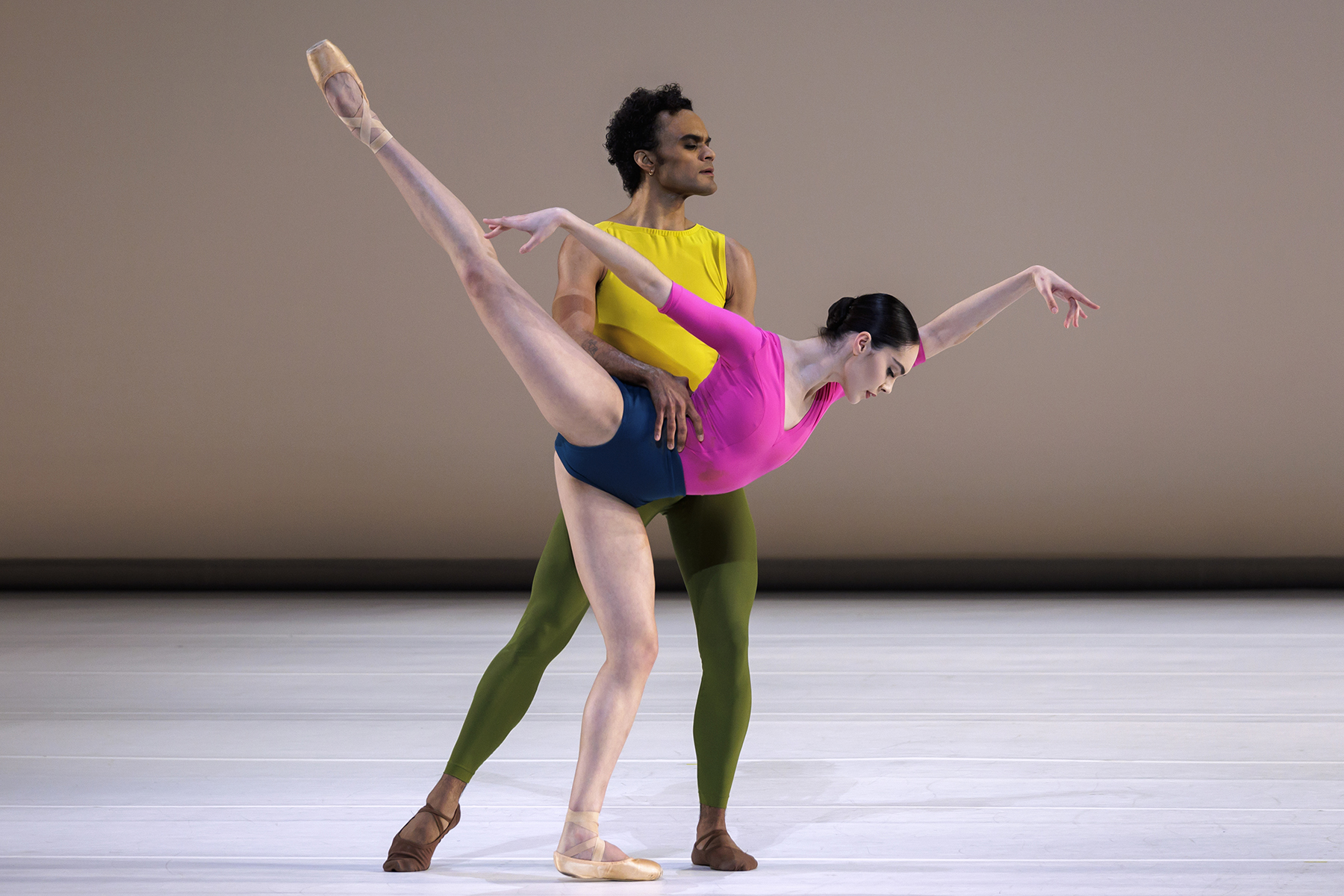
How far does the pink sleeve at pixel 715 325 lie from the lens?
5.97ft

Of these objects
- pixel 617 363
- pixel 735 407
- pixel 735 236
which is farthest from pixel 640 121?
pixel 735 236

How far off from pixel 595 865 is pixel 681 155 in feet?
3.79

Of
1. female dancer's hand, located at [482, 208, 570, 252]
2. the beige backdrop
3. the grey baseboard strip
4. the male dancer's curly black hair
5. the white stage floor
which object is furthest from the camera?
the grey baseboard strip

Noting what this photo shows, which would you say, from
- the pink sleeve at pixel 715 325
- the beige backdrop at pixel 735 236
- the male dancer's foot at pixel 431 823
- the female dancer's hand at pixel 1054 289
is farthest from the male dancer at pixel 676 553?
the beige backdrop at pixel 735 236

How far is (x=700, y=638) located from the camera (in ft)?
6.84

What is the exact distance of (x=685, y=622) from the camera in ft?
16.6

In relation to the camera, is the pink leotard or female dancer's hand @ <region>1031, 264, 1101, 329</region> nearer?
the pink leotard

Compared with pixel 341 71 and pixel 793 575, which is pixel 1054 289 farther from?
pixel 793 575

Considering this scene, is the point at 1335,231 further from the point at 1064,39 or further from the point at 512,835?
the point at 512,835

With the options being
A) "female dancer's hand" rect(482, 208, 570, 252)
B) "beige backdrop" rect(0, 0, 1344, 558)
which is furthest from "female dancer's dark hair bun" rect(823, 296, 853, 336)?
"beige backdrop" rect(0, 0, 1344, 558)

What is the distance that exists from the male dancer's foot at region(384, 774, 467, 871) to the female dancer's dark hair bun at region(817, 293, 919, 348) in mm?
946

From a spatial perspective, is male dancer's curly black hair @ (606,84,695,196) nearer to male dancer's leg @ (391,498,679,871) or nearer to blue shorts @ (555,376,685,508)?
blue shorts @ (555,376,685,508)

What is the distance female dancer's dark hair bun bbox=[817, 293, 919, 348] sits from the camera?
1.96 m

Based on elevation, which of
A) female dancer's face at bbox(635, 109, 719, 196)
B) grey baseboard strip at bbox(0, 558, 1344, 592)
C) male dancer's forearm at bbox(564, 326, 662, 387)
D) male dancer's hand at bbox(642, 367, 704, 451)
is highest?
female dancer's face at bbox(635, 109, 719, 196)
